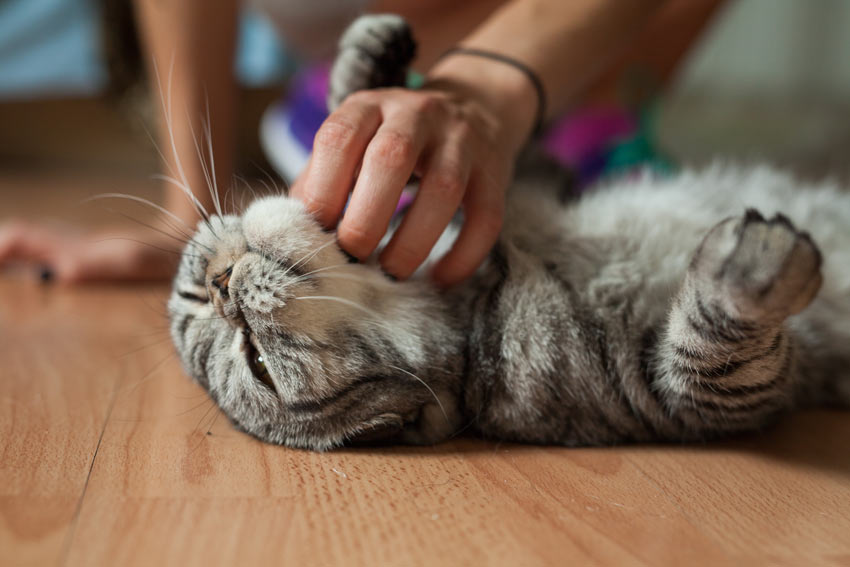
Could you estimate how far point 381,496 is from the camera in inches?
34.4

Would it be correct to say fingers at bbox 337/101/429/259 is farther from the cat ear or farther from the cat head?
the cat ear

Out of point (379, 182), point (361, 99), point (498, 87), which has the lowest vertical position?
point (379, 182)

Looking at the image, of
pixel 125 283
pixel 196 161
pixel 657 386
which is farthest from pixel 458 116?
pixel 125 283

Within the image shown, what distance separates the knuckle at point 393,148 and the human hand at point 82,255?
111 centimetres

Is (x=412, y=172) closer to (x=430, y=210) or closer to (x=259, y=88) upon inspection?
(x=430, y=210)

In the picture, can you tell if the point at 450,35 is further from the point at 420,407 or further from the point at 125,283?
the point at 420,407

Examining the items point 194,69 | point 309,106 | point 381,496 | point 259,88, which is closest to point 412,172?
point 381,496

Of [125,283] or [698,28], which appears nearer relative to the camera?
[125,283]

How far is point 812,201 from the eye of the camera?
4.58 feet

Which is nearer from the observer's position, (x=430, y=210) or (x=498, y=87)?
(x=430, y=210)

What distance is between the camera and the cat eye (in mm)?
1021

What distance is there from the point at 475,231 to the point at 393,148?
0.19 m

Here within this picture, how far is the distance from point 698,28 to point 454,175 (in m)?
1.68

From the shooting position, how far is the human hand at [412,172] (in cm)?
94
